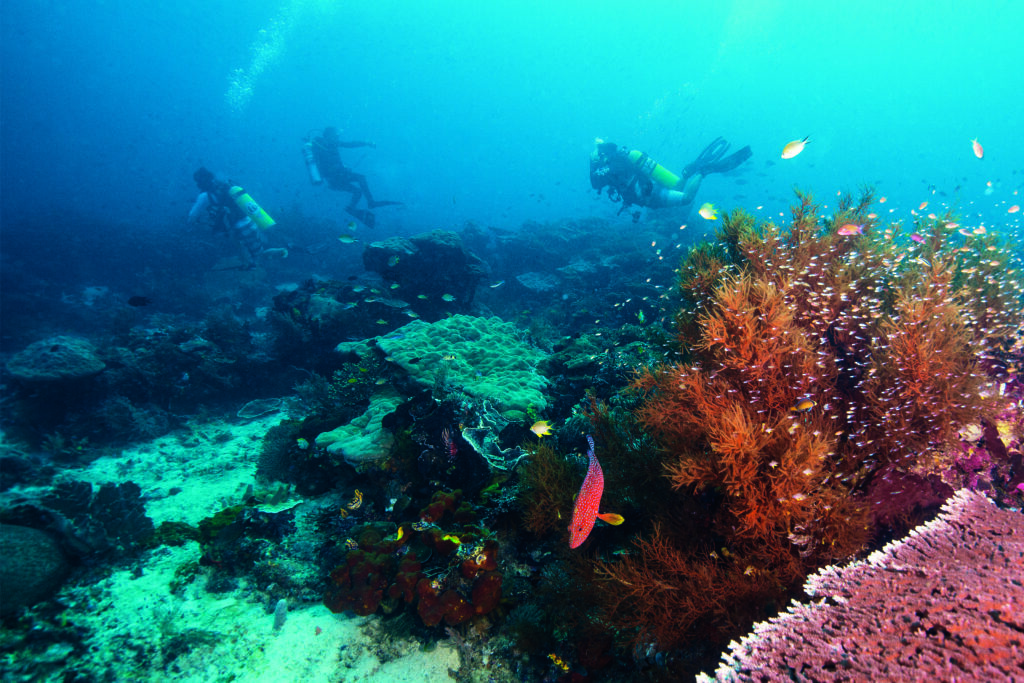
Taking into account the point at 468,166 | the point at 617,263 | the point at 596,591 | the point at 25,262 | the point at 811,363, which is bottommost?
the point at 596,591

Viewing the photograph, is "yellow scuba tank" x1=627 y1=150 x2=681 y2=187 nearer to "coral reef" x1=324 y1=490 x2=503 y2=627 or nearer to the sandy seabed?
"coral reef" x1=324 y1=490 x2=503 y2=627

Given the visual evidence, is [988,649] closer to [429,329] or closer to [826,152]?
[429,329]

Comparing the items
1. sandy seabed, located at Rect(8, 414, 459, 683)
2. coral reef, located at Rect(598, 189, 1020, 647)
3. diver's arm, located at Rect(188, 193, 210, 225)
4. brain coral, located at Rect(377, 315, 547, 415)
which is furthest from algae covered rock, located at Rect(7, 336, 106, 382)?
coral reef, located at Rect(598, 189, 1020, 647)

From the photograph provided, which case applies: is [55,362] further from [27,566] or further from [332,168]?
[332,168]

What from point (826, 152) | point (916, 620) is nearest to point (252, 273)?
point (916, 620)

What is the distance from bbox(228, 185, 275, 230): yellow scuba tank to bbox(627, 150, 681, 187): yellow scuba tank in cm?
1508

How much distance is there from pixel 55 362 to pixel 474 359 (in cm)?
835

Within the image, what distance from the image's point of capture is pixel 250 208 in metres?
14.8

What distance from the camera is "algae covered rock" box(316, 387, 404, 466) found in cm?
475

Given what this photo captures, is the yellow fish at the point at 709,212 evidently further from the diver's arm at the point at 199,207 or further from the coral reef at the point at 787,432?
the diver's arm at the point at 199,207

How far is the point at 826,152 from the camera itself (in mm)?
124125

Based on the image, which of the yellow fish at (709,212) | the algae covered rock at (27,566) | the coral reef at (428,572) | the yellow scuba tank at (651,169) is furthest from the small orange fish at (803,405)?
the yellow scuba tank at (651,169)

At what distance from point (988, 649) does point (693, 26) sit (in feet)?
500

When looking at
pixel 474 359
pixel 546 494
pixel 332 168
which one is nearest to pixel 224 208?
pixel 332 168
